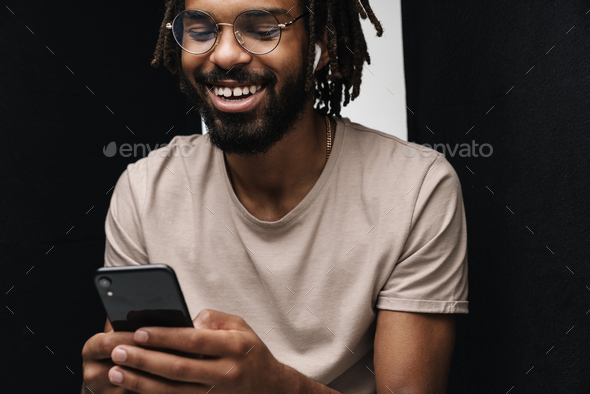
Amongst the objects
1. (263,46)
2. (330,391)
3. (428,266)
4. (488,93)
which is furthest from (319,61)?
(330,391)

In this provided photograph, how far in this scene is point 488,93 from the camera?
4.57ft

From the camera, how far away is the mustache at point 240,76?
4.09ft

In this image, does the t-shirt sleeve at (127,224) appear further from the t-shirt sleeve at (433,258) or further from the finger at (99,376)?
the t-shirt sleeve at (433,258)

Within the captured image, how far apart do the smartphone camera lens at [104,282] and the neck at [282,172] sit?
1.83 feet

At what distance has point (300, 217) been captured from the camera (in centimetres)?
128

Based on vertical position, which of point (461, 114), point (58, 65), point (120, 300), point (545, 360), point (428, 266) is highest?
point (58, 65)

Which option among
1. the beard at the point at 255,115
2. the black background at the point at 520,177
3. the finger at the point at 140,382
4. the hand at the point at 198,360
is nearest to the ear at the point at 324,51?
the beard at the point at 255,115

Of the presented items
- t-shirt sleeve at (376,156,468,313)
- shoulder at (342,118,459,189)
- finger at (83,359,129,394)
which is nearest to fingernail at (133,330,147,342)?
finger at (83,359,129,394)

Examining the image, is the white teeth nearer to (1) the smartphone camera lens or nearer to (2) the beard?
(2) the beard

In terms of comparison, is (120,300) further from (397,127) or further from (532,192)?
(397,127)

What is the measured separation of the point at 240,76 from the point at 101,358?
26.1 inches

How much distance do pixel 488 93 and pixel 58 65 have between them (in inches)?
48.7

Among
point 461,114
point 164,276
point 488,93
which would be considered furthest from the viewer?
point 461,114

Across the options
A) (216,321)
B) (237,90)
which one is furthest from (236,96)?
(216,321)
